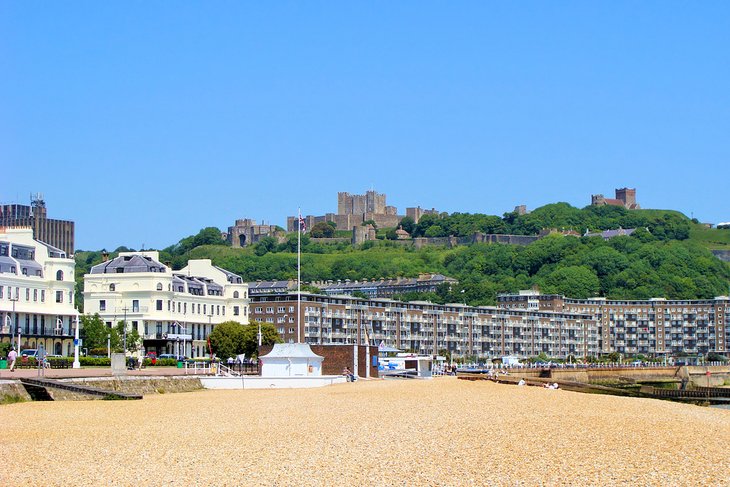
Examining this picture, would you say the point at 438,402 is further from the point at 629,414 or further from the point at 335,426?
the point at 335,426

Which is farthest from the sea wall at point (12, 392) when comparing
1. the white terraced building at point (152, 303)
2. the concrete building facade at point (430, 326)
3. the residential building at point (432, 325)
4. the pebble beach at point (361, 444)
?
the concrete building facade at point (430, 326)

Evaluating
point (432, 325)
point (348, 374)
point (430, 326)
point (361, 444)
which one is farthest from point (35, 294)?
point (432, 325)

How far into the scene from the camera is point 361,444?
29609 mm

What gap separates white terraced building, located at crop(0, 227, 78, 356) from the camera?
82.4 meters

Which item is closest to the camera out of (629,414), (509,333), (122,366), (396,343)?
(629,414)

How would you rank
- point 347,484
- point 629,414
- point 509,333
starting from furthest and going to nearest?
point 509,333 < point 629,414 < point 347,484

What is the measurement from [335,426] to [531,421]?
5955 millimetres

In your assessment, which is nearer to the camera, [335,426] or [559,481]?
[559,481]

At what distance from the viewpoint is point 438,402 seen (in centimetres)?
4491

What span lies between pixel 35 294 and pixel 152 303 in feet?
47.5

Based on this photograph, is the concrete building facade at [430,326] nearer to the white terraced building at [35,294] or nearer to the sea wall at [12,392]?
the white terraced building at [35,294]

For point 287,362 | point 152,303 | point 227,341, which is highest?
point 152,303

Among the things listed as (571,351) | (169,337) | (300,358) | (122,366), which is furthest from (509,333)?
(122,366)

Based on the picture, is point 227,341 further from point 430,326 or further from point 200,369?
point 430,326
